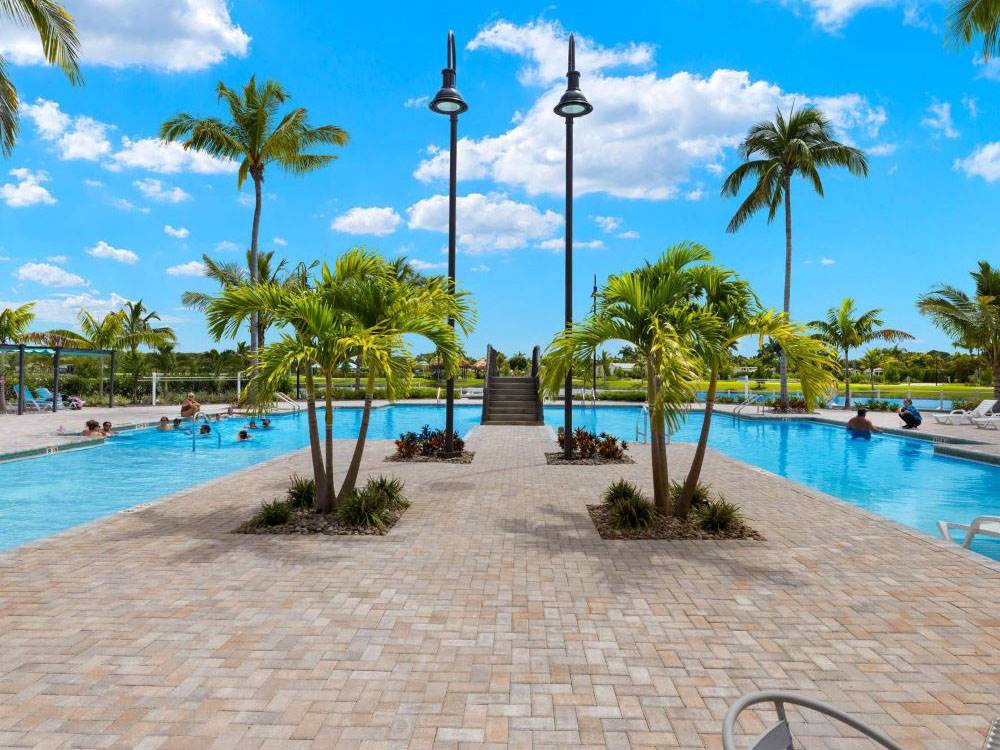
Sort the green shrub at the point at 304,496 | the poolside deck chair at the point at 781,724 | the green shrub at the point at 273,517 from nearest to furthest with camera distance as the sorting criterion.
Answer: the poolside deck chair at the point at 781,724
the green shrub at the point at 273,517
the green shrub at the point at 304,496

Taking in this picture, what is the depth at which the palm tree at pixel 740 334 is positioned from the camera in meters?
7.15

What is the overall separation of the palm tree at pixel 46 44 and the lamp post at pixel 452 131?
9.20m

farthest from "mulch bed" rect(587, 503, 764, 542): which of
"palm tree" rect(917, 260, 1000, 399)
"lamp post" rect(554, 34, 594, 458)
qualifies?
"palm tree" rect(917, 260, 1000, 399)

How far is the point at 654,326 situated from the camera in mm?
6629

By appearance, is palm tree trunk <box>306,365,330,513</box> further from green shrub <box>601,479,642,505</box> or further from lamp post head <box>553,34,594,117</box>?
lamp post head <box>553,34,594,117</box>

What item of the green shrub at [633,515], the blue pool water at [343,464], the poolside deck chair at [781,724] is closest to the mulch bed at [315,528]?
the green shrub at [633,515]

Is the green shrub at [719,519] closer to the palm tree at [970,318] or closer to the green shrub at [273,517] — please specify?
the green shrub at [273,517]

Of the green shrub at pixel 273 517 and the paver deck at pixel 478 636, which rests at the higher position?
the green shrub at pixel 273 517

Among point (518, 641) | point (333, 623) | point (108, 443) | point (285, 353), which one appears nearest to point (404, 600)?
point (333, 623)

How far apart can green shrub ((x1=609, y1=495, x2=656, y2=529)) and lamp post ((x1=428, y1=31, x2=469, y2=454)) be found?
4.27 m

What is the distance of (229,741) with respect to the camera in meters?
2.92

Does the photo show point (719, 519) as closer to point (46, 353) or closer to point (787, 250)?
point (787, 250)

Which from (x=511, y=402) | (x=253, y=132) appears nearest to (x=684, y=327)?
(x=511, y=402)

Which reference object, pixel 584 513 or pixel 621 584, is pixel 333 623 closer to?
pixel 621 584
